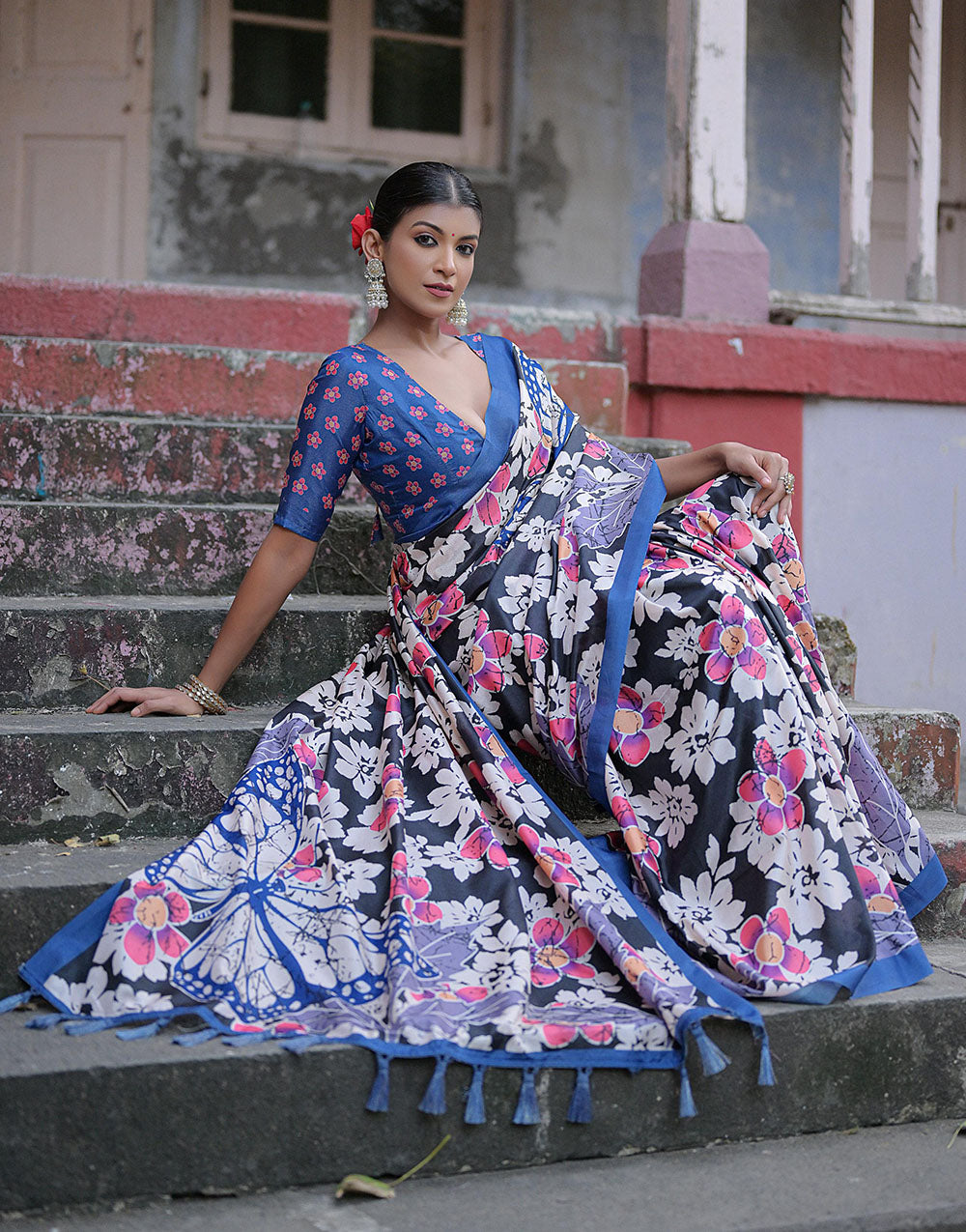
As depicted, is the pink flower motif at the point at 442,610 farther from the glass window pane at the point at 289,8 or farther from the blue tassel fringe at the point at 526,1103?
the glass window pane at the point at 289,8

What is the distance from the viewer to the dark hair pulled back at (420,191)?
2656mm

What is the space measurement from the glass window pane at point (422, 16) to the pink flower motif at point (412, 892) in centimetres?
569

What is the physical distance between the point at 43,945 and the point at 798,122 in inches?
255

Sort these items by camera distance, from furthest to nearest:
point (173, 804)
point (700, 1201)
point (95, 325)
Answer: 1. point (95, 325)
2. point (173, 804)
3. point (700, 1201)

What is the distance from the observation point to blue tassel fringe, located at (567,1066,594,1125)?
6.34 feet

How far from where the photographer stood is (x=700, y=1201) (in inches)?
73.0

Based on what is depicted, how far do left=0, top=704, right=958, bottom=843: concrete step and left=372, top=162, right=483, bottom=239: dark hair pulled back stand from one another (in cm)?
108

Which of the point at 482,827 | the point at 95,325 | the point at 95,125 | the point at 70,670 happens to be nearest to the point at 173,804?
the point at 70,670

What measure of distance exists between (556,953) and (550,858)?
16 cm

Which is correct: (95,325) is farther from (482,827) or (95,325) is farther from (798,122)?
(798,122)

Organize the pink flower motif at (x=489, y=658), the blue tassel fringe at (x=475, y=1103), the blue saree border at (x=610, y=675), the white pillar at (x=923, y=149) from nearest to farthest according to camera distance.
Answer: the blue tassel fringe at (x=475, y=1103)
the blue saree border at (x=610, y=675)
the pink flower motif at (x=489, y=658)
the white pillar at (x=923, y=149)

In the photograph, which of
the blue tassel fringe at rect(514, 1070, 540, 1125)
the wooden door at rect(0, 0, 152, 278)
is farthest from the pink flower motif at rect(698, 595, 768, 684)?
the wooden door at rect(0, 0, 152, 278)

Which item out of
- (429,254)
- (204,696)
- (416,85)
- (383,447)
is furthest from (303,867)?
(416,85)

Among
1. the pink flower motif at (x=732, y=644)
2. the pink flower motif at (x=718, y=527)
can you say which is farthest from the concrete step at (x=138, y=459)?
the pink flower motif at (x=732, y=644)
